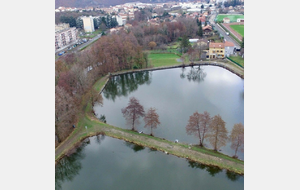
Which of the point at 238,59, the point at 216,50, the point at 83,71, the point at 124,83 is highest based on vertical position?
the point at 216,50

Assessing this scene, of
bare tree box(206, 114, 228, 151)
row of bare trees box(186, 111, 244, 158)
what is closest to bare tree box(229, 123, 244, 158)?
row of bare trees box(186, 111, 244, 158)

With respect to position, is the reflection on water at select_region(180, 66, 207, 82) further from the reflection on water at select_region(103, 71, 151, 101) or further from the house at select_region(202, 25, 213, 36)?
the house at select_region(202, 25, 213, 36)

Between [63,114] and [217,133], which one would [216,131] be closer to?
[217,133]

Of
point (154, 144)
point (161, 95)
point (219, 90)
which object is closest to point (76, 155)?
point (154, 144)

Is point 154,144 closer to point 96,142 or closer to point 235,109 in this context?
point 96,142

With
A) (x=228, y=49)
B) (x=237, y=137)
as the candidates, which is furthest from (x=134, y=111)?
(x=228, y=49)
